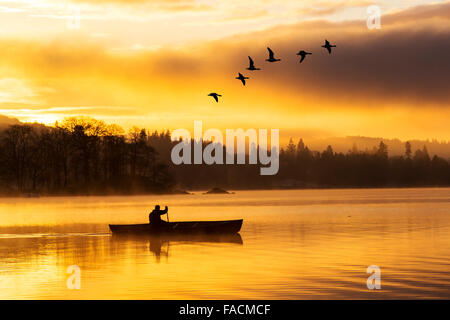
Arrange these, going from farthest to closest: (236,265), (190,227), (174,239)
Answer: (174,239), (190,227), (236,265)

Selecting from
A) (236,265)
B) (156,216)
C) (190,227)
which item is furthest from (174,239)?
(236,265)

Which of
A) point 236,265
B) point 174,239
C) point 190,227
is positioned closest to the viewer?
point 236,265

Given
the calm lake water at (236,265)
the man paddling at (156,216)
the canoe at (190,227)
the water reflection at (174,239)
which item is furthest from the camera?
the canoe at (190,227)

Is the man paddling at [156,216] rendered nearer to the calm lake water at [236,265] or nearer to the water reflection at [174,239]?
the water reflection at [174,239]

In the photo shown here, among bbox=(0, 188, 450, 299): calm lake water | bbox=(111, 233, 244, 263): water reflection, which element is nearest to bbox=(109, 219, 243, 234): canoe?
bbox=(111, 233, 244, 263): water reflection

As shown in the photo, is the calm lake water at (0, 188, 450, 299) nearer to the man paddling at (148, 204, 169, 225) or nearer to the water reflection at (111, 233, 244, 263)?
the water reflection at (111, 233, 244, 263)

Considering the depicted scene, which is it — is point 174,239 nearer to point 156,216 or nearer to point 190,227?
point 190,227

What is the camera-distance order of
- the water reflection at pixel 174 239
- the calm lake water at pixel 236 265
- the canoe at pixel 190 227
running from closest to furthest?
the calm lake water at pixel 236 265 < the water reflection at pixel 174 239 < the canoe at pixel 190 227

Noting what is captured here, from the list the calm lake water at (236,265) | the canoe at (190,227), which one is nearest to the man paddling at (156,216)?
the canoe at (190,227)

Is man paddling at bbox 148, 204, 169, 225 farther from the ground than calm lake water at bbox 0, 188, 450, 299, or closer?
farther from the ground

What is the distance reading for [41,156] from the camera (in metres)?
176

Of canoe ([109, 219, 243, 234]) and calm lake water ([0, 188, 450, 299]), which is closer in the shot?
calm lake water ([0, 188, 450, 299])

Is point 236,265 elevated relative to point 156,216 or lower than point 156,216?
lower
